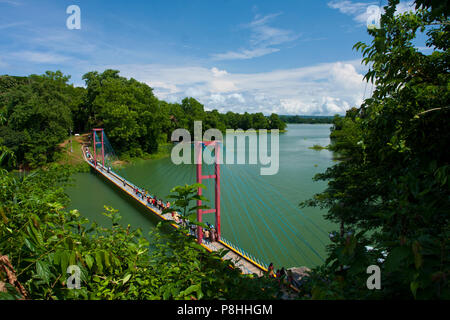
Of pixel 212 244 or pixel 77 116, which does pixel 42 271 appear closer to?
pixel 212 244

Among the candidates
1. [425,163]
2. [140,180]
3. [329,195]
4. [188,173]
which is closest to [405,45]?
[425,163]

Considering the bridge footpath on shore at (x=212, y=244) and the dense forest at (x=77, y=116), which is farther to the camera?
the dense forest at (x=77, y=116)

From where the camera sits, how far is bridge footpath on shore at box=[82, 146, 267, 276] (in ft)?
23.5

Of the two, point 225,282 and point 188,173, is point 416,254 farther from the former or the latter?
point 188,173

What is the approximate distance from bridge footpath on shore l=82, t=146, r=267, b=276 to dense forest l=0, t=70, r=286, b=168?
170 inches

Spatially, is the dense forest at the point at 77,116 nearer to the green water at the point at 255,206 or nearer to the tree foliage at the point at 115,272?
the green water at the point at 255,206

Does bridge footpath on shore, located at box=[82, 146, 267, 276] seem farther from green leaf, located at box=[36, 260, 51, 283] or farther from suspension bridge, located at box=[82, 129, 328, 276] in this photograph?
green leaf, located at box=[36, 260, 51, 283]

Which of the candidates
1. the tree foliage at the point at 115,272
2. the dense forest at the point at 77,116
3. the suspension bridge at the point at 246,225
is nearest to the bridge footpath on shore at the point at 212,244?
the suspension bridge at the point at 246,225

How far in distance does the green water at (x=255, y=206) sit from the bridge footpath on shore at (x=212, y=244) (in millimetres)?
519

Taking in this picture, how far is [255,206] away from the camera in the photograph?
51.6 ft

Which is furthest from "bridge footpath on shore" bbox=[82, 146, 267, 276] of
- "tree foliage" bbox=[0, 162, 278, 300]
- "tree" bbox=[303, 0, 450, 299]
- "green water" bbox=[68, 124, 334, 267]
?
"tree" bbox=[303, 0, 450, 299]

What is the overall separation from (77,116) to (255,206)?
35949mm

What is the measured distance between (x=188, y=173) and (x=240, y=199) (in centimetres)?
975

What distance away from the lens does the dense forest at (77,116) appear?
24250mm
